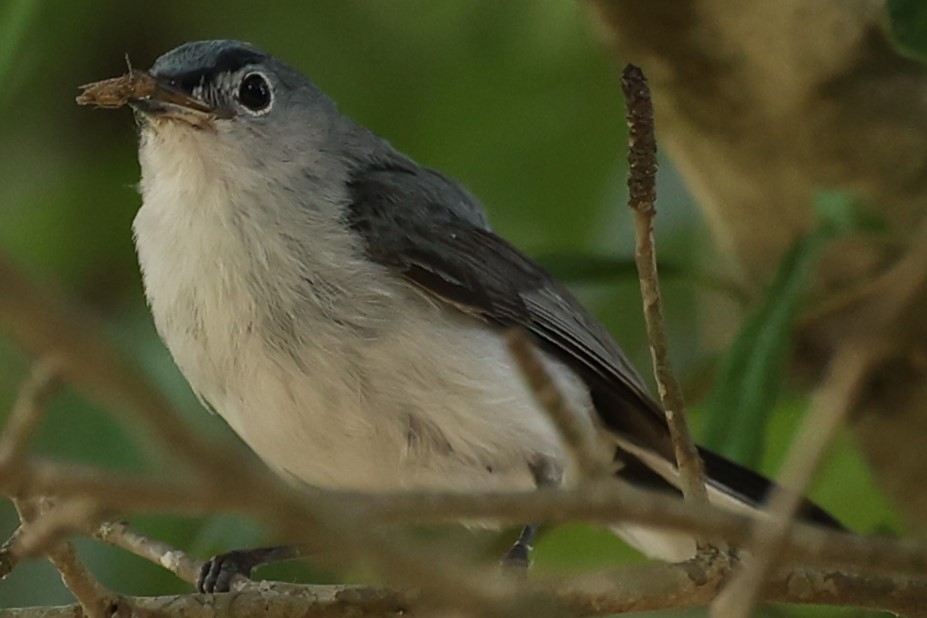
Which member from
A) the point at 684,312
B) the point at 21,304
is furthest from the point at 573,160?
the point at 21,304

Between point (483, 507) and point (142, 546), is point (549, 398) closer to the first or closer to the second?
point (483, 507)

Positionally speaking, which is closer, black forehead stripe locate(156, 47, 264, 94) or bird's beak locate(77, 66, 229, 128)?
bird's beak locate(77, 66, 229, 128)

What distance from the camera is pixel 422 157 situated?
9.05ft

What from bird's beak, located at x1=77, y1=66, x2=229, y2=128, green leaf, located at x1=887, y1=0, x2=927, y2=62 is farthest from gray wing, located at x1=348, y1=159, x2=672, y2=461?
green leaf, located at x1=887, y1=0, x2=927, y2=62

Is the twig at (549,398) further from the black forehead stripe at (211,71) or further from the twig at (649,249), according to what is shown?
the black forehead stripe at (211,71)

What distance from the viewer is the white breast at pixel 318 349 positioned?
1.98m

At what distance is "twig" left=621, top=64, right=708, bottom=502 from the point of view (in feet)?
4.09

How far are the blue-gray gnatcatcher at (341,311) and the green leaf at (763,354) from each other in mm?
59

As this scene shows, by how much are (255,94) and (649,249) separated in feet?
3.62

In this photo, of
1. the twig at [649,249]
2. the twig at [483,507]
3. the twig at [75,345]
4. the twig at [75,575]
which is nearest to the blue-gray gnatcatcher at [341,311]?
the twig at [75,575]

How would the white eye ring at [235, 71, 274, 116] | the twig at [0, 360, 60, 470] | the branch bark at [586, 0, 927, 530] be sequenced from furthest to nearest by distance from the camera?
1. the white eye ring at [235, 71, 274, 116]
2. the branch bark at [586, 0, 927, 530]
3. the twig at [0, 360, 60, 470]

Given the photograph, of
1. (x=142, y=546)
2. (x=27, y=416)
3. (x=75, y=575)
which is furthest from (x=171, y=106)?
(x=27, y=416)

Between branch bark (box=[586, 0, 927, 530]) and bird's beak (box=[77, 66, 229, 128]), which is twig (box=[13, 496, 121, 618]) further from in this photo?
branch bark (box=[586, 0, 927, 530])

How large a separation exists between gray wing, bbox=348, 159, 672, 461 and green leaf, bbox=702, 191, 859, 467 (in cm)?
15
